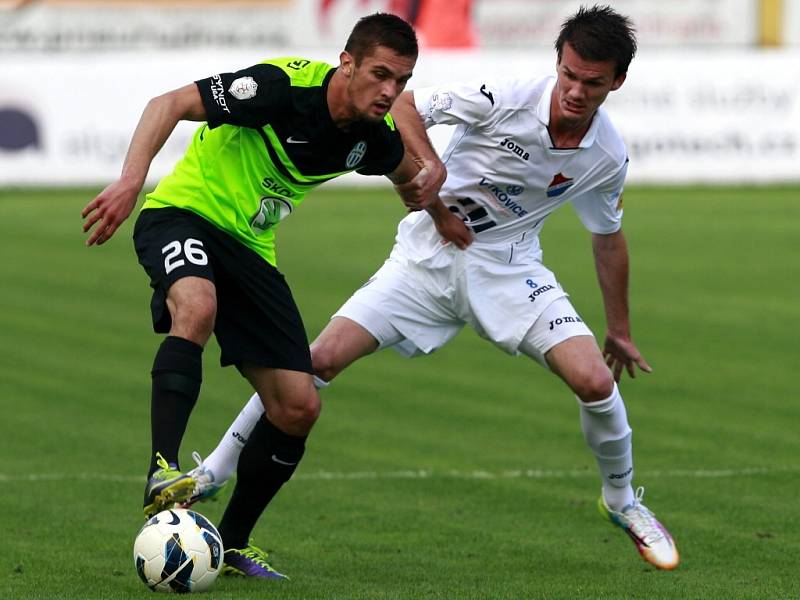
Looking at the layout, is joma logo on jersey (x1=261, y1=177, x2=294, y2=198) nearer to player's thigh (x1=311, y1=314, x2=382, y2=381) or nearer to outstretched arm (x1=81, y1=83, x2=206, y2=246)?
outstretched arm (x1=81, y1=83, x2=206, y2=246)

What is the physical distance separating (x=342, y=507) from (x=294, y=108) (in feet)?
7.91

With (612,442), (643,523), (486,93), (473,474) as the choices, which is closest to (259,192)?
(486,93)

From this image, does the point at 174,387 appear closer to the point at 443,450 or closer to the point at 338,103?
the point at 338,103

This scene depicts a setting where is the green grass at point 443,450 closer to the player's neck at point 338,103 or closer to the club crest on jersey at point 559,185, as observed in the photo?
the club crest on jersey at point 559,185

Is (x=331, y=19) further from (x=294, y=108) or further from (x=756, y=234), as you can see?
(x=294, y=108)

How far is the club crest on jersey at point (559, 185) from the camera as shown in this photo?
7523mm

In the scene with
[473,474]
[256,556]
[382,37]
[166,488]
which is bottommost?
[473,474]

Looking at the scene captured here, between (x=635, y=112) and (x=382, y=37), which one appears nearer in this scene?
(x=382, y=37)

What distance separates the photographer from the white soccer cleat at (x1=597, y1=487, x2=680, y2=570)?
7.01 metres

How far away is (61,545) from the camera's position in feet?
23.8

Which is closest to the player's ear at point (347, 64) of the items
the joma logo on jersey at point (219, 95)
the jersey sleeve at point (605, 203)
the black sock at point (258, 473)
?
the joma logo on jersey at point (219, 95)

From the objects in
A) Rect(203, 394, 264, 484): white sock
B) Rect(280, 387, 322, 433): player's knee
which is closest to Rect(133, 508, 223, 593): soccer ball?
Rect(280, 387, 322, 433): player's knee

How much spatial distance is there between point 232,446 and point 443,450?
266cm

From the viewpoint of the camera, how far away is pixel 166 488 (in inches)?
225
